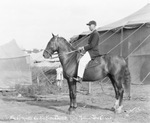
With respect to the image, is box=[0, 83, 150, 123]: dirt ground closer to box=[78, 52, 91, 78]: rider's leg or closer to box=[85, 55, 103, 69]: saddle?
box=[78, 52, 91, 78]: rider's leg

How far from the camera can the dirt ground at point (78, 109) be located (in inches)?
258

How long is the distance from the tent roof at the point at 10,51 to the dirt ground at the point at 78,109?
2955mm

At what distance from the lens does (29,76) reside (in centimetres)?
1143

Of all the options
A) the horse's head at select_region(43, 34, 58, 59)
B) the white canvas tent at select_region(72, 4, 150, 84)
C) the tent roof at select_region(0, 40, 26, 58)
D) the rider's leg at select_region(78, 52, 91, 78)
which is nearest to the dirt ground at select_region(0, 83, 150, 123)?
the rider's leg at select_region(78, 52, 91, 78)

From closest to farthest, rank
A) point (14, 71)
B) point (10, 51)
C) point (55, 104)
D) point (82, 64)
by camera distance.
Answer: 1. point (82, 64)
2. point (55, 104)
3. point (14, 71)
4. point (10, 51)

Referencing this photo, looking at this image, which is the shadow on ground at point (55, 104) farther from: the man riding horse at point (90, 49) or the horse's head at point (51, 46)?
the horse's head at point (51, 46)

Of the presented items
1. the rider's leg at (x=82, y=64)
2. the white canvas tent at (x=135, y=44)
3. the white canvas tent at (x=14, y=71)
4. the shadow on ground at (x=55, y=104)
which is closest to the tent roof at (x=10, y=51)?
the white canvas tent at (x=14, y=71)

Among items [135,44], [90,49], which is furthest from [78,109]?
[135,44]

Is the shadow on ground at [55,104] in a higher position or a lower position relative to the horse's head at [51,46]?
lower

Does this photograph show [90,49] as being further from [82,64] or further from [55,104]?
[55,104]

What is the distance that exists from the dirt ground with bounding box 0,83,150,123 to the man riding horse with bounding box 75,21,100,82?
3.79 feet

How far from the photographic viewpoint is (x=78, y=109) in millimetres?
7891

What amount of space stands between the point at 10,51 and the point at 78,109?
21.6 ft

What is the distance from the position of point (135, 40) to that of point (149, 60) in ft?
4.73
